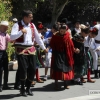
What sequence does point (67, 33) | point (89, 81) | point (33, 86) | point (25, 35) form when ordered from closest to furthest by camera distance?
1. point (25, 35)
2. point (67, 33)
3. point (33, 86)
4. point (89, 81)

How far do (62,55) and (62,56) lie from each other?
24 millimetres

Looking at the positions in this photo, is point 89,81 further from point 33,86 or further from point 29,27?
point 29,27

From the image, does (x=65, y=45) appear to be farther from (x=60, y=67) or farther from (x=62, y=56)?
(x=60, y=67)

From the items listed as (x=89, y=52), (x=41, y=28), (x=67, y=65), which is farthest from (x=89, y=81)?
(x=41, y=28)

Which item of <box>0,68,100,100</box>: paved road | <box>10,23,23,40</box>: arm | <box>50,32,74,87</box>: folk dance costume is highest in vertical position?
<box>10,23,23,40</box>: arm

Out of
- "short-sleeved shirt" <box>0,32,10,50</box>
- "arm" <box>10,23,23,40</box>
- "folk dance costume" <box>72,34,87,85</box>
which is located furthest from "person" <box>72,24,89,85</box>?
"arm" <box>10,23,23,40</box>

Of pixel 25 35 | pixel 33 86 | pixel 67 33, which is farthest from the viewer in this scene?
pixel 33 86

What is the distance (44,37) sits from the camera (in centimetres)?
812

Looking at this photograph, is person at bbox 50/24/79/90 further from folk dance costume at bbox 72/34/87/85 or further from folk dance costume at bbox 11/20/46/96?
folk dance costume at bbox 11/20/46/96

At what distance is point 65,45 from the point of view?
6699 mm

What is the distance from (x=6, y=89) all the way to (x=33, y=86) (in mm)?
728

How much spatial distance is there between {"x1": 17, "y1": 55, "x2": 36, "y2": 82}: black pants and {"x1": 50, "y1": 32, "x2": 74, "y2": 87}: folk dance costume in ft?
2.72

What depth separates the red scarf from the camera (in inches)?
264

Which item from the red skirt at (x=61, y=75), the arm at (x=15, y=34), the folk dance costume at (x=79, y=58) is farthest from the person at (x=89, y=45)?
the arm at (x=15, y=34)
